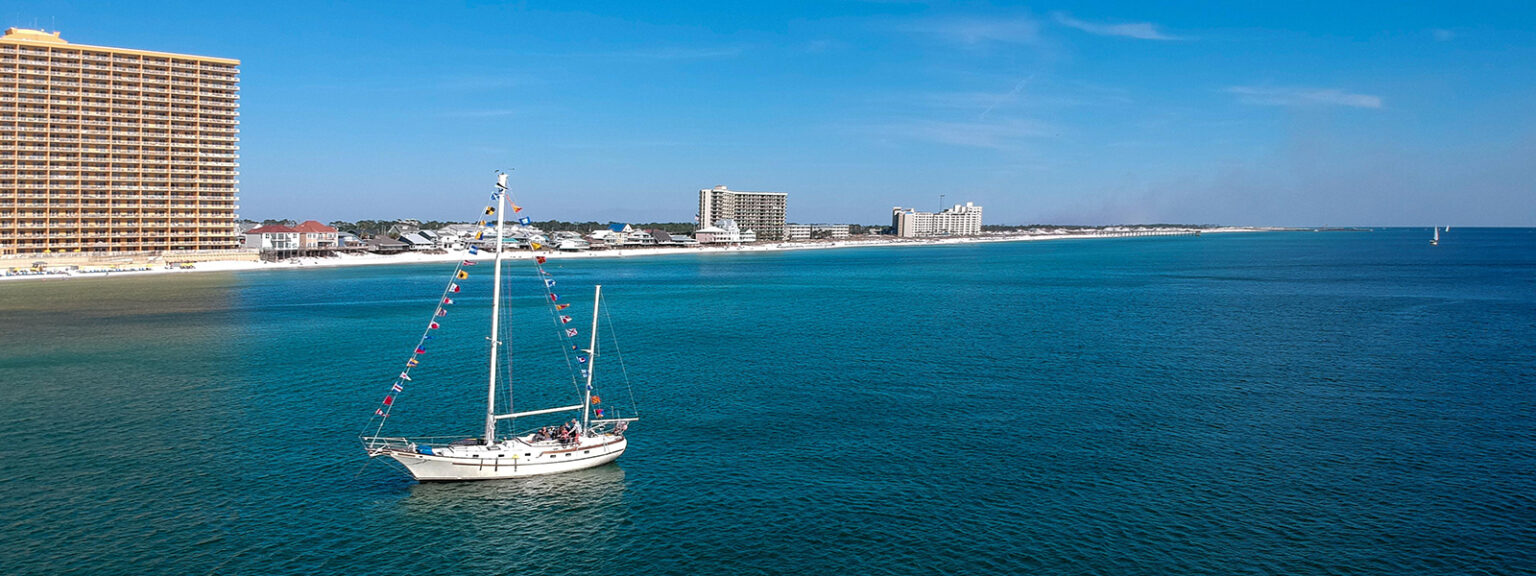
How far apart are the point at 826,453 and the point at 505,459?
11033 mm

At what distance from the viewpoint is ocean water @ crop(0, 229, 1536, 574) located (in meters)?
24.2

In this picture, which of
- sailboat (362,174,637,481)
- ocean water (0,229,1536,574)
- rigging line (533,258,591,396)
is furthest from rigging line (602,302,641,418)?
sailboat (362,174,637,481)

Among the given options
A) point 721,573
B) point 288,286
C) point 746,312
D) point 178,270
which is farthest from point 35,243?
point 721,573

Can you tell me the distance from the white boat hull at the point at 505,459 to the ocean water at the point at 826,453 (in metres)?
0.56

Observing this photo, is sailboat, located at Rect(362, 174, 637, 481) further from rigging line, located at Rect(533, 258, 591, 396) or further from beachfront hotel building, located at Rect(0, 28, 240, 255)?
beachfront hotel building, located at Rect(0, 28, 240, 255)

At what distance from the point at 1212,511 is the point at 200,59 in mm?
145434

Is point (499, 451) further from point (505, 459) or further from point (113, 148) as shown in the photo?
point (113, 148)

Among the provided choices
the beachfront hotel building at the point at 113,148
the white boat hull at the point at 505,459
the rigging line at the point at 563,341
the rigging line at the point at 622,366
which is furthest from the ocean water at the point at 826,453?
the beachfront hotel building at the point at 113,148

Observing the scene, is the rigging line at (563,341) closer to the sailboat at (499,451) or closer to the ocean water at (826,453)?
the ocean water at (826,453)

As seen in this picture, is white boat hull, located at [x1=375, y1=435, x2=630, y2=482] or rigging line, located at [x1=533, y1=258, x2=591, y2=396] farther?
rigging line, located at [x1=533, y1=258, x2=591, y2=396]

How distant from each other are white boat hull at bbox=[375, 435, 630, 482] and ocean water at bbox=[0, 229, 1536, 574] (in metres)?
0.56

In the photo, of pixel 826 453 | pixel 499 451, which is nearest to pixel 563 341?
pixel 499 451

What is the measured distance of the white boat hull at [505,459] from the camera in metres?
28.7

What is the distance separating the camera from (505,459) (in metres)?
29.3
